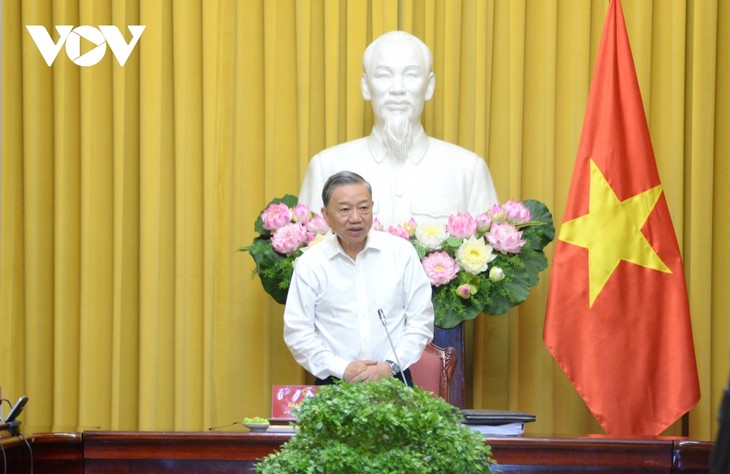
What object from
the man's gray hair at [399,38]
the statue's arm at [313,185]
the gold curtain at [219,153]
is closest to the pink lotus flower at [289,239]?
the statue's arm at [313,185]

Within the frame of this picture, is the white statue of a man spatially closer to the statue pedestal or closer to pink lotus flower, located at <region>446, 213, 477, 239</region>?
pink lotus flower, located at <region>446, 213, 477, 239</region>

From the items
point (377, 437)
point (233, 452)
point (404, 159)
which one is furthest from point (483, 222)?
point (377, 437)

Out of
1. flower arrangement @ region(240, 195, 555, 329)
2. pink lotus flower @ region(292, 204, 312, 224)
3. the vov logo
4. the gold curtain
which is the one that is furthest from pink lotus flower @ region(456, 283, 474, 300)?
the vov logo

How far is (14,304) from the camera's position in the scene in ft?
17.0

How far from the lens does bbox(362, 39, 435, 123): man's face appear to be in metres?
4.64

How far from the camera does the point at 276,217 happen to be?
4.33 meters

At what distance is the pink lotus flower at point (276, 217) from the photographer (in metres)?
4.33

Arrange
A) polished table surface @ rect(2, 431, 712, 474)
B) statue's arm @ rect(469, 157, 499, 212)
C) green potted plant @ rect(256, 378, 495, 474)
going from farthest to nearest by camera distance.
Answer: statue's arm @ rect(469, 157, 499, 212)
polished table surface @ rect(2, 431, 712, 474)
green potted plant @ rect(256, 378, 495, 474)

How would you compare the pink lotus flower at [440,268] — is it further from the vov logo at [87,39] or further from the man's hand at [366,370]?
the vov logo at [87,39]

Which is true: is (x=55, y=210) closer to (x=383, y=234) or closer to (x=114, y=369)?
(x=114, y=369)

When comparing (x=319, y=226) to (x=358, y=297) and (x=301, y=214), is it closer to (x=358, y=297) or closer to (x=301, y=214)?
(x=301, y=214)

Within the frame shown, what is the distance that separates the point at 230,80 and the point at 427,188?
106cm

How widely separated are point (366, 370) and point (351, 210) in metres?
0.49

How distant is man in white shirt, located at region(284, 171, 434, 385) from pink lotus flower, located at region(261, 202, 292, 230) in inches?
18.0
